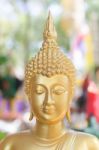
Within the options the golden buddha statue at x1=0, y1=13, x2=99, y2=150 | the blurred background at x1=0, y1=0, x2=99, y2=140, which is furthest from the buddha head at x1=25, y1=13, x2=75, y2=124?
the blurred background at x1=0, y1=0, x2=99, y2=140

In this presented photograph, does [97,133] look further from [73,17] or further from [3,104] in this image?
[73,17]

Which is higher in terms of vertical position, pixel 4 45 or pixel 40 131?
pixel 4 45

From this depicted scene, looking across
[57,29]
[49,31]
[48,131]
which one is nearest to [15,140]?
[48,131]

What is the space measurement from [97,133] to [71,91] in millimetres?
255

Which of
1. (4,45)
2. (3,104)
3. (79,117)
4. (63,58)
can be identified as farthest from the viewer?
(4,45)

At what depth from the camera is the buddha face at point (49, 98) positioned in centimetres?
92

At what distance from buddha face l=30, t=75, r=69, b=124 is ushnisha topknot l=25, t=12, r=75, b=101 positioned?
10mm

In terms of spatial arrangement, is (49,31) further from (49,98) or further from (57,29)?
(57,29)

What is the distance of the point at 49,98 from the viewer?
0.92 meters

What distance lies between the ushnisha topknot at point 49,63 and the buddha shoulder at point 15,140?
82 mm

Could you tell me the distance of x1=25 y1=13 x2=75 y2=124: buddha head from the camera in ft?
3.03

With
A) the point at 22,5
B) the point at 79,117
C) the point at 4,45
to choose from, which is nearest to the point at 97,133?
the point at 79,117

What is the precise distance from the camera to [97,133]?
117 cm

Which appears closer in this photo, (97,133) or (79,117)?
(97,133)
